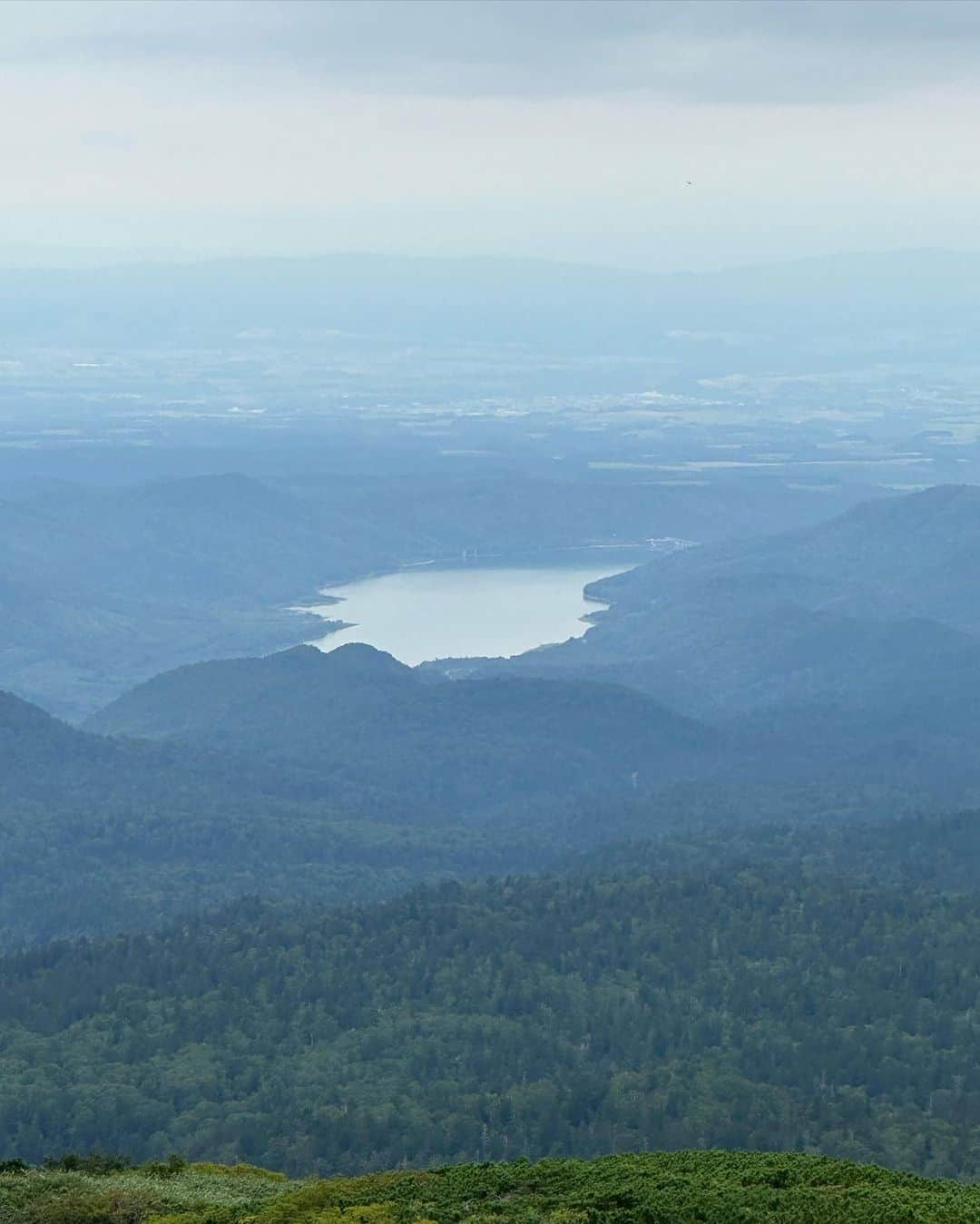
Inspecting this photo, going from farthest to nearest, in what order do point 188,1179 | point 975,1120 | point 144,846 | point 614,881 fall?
point 144,846
point 614,881
point 975,1120
point 188,1179

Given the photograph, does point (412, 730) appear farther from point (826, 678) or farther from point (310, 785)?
point (826, 678)

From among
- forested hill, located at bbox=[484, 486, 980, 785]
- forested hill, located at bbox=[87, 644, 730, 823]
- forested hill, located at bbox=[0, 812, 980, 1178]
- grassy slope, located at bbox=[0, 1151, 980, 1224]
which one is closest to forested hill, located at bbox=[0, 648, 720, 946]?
forested hill, located at bbox=[87, 644, 730, 823]

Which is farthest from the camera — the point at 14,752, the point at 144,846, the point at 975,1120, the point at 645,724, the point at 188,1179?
the point at 645,724

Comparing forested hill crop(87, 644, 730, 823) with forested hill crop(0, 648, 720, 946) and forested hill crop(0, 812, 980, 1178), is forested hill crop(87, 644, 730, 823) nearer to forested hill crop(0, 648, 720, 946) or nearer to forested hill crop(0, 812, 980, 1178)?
forested hill crop(0, 648, 720, 946)

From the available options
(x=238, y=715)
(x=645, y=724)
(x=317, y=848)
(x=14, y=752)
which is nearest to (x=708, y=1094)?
(x=317, y=848)

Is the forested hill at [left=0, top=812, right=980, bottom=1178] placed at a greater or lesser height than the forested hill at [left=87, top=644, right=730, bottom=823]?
lesser

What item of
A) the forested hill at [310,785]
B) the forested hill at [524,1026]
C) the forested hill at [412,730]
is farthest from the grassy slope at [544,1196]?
the forested hill at [412,730]

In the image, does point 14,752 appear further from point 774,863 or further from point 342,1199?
point 342,1199
